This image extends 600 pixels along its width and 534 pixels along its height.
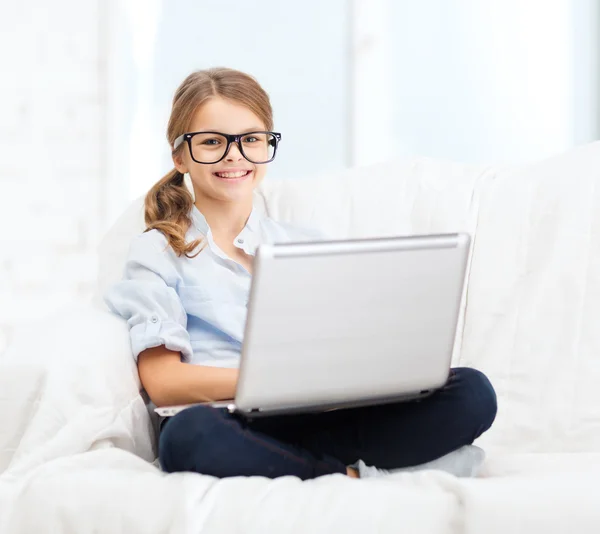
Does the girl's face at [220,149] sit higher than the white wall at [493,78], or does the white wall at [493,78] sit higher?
the white wall at [493,78]

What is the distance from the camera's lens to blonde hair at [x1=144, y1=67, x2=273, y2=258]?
1.40m

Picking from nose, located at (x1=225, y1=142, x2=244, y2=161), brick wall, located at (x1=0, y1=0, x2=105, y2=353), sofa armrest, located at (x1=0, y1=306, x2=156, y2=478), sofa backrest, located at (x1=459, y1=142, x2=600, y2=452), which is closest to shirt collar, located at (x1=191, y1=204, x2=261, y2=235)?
nose, located at (x1=225, y1=142, x2=244, y2=161)

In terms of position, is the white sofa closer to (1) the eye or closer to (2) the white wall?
(1) the eye

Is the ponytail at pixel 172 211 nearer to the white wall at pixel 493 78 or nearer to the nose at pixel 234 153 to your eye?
the nose at pixel 234 153

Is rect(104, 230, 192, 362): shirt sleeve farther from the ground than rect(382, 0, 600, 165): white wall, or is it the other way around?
rect(382, 0, 600, 165): white wall

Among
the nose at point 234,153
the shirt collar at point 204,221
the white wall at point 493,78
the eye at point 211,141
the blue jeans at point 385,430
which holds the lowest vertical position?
the blue jeans at point 385,430

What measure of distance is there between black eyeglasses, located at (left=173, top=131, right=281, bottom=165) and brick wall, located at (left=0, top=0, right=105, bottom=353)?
1.08 m

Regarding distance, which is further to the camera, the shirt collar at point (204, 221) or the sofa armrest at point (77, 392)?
the shirt collar at point (204, 221)

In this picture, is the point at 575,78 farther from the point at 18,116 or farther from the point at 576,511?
the point at 576,511

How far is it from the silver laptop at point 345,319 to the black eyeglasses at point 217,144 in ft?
1.57

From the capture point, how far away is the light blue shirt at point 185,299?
1.22m

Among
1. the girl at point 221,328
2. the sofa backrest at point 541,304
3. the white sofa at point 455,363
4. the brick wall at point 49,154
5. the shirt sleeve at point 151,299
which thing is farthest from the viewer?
the brick wall at point 49,154

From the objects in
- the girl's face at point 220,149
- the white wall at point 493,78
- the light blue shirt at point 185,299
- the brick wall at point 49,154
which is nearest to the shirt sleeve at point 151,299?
the light blue shirt at point 185,299

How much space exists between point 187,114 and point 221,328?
367 mm
